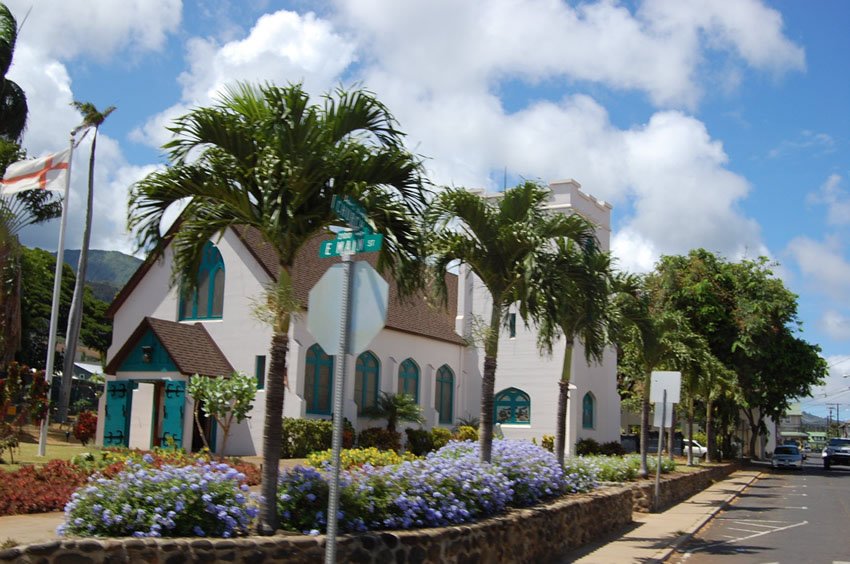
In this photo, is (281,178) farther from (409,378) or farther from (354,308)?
(409,378)

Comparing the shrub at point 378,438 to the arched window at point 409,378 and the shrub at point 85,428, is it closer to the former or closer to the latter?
the arched window at point 409,378

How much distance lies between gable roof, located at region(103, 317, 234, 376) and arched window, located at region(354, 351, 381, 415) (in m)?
4.76

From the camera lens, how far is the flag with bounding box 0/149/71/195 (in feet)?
71.3

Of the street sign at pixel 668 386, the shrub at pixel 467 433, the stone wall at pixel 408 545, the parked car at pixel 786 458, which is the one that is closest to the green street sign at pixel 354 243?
the stone wall at pixel 408 545

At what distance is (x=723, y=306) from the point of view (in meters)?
39.6

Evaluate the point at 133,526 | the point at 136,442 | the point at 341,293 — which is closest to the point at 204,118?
the point at 341,293

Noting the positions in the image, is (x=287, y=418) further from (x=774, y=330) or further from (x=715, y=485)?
(x=774, y=330)

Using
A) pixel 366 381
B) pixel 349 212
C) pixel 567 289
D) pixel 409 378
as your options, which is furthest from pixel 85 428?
pixel 349 212

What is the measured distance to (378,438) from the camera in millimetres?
27781

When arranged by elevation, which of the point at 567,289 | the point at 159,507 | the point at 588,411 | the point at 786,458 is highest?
the point at 567,289

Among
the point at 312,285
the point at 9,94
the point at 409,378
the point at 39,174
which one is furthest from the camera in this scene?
the point at 409,378

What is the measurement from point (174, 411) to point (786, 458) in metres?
34.3

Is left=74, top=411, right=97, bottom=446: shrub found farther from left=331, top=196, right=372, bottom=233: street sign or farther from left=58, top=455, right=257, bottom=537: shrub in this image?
left=331, top=196, right=372, bottom=233: street sign

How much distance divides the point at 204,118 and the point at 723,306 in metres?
34.9
